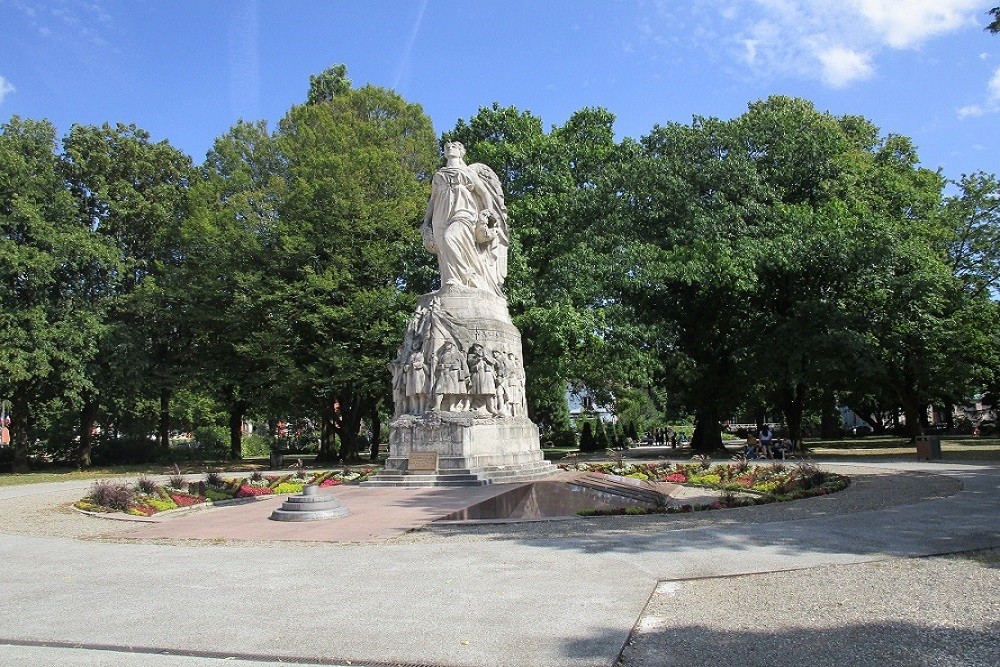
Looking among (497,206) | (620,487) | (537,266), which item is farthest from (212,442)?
(620,487)

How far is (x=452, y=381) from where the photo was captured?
1930 cm

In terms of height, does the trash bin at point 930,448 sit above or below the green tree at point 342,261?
below

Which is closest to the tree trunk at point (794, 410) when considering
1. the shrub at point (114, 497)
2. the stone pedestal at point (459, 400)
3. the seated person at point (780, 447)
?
the seated person at point (780, 447)

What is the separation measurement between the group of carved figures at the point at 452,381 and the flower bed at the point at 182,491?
3419 millimetres

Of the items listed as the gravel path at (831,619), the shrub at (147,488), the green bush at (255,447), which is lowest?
the green bush at (255,447)

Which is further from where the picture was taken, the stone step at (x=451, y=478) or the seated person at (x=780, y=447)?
the seated person at (x=780, y=447)

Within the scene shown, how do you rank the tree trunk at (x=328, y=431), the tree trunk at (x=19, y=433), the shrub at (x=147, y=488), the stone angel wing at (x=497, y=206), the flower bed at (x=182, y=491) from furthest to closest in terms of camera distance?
the tree trunk at (x=328, y=431)
the tree trunk at (x=19, y=433)
the stone angel wing at (x=497, y=206)
the shrub at (x=147, y=488)
the flower bed at (x=182, y=491)

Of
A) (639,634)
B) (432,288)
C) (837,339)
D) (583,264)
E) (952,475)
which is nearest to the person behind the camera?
(639,634)

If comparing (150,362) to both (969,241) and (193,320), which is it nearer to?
(193,320)

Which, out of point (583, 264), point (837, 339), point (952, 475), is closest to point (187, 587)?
point (952, 475)

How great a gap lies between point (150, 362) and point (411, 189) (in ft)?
48.7

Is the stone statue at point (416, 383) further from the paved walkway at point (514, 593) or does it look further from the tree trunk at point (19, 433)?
the tree trunk at point (19, 433)

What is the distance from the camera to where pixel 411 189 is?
3475 centimetres

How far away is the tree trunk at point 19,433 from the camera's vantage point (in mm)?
32594
